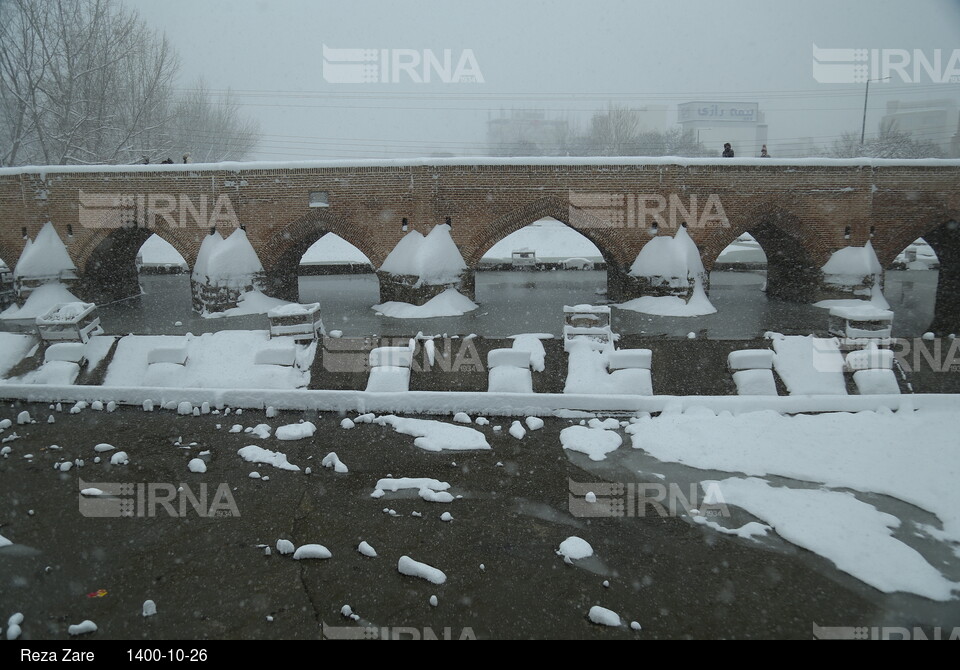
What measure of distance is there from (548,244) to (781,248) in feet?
45.5

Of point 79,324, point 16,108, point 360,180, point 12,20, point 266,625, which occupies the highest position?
point 12,20

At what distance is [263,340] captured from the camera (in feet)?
26.4

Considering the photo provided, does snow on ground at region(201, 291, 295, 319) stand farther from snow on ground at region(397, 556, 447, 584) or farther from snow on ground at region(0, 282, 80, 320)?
snow on ground at region(397, 556, 447, 584)

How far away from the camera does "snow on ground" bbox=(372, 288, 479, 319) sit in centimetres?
1323

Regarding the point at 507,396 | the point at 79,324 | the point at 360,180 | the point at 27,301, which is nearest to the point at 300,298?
the point at 360,180

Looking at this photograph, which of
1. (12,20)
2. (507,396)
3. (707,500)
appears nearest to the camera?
(707,500)

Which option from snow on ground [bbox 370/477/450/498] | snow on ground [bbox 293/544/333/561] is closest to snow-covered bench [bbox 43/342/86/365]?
snow on ground [bbox 370/477/450/498]

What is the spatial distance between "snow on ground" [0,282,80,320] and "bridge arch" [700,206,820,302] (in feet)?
46.5

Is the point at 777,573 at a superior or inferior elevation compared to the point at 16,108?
inferior

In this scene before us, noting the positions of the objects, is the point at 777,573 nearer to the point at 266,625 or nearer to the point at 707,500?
the point at 707,500

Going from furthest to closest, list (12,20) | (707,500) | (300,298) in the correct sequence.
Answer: (12,20) → (300,298) → (707,500)

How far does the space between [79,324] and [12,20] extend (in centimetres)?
1905

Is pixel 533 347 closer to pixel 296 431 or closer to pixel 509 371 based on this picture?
pixel 509 371

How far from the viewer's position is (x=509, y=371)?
7391 millimetres
